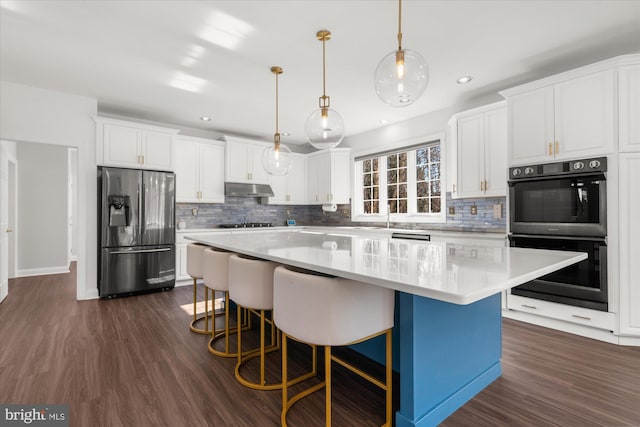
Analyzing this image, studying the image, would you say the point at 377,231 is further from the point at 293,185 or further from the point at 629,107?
the point at 629,107

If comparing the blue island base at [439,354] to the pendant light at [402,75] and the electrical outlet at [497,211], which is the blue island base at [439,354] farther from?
the electrical outlet at [497,211]

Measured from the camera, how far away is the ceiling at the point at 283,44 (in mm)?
2291

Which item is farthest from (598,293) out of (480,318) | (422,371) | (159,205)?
(159,205)

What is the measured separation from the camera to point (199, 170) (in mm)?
5160

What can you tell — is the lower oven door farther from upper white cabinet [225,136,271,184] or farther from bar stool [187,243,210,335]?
upper white cabinet [225,136,271,184]

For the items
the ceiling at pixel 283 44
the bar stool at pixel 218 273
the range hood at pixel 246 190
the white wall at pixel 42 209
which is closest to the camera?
the ceiling at pixel 283 44

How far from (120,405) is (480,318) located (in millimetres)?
2182

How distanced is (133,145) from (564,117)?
5.03m

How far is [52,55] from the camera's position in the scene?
2.93 metres

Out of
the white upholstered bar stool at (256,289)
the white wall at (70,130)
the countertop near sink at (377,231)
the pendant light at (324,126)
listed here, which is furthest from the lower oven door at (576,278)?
the white wall at (70,130)

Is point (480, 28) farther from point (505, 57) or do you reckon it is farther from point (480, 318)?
point (480, 318)

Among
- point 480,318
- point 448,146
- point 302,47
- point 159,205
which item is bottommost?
point 480,318

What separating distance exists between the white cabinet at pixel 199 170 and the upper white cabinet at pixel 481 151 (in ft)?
12.2

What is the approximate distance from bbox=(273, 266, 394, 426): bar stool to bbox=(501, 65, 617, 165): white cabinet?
8.30 ft
